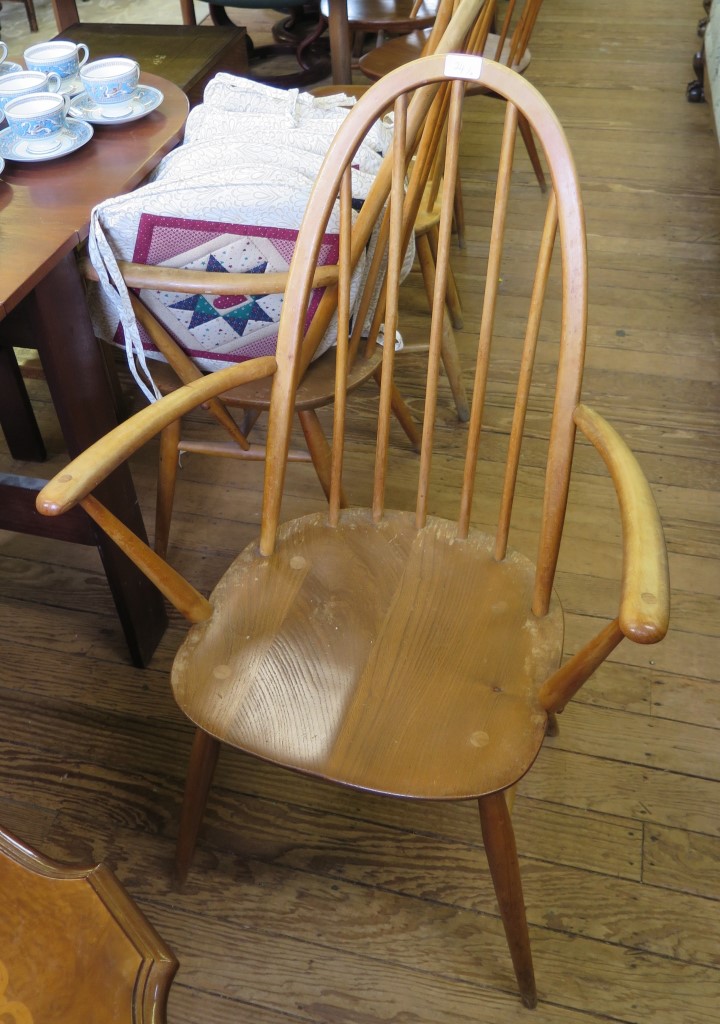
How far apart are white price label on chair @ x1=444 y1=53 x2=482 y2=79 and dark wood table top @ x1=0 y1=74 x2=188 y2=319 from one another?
0.51 m

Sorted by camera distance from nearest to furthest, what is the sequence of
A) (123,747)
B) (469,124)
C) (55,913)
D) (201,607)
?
(55,913) → (201,607) → (123,747) → (469,124)

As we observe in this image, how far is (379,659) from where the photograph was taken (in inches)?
40.4

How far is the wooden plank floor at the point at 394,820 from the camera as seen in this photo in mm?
1179

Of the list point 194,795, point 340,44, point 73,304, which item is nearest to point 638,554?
point 194,795

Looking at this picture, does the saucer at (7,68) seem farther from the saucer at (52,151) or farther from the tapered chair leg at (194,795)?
the tapered chair leg at (194,795)

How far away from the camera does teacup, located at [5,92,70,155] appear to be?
1321mm

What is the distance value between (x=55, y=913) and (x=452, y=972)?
2.10 feet

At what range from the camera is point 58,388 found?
4.02 ft

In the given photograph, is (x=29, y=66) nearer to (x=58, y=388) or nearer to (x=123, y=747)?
(x=58, y=388)

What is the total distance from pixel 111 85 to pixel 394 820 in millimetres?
1225

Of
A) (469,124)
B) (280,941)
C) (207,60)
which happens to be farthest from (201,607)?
(469,124)

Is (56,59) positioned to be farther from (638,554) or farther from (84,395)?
(638,554)

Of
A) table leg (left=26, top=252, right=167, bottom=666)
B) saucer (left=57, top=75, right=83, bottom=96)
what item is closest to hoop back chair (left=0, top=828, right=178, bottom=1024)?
table leg (left=26, top=252, right=167, bottom=666)

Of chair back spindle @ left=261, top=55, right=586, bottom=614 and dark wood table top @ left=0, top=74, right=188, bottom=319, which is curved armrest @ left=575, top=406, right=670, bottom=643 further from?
dark wood table top @ left=0, top=74, right=188, bottom=319
